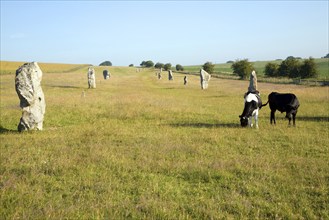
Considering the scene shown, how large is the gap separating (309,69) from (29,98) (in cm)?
6255

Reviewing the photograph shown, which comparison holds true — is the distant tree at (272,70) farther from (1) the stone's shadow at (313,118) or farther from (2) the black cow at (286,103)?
(2) the black cow at (286,103)

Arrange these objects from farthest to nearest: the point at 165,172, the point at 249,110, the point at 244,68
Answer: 1. the point at 244,68
2. the point at 249,110
3. the point at 165,172

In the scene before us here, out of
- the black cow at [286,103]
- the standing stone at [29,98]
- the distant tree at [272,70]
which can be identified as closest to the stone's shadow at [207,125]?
the black cow at [286,103]

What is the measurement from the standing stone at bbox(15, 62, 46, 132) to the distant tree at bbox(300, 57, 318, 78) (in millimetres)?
61554

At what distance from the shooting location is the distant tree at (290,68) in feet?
220

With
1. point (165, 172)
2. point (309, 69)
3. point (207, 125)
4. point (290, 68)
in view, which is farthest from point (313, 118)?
point (290, 68)

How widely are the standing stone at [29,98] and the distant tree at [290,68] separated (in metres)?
63.2

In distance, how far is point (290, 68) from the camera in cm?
6900

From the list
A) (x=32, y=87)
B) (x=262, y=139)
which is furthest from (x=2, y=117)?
(x=262, y=139)

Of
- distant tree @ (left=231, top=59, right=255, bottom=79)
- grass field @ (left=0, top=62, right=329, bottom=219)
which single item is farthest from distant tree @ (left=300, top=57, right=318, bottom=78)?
grass field @ (left=0, top=62, right=329, bottom=219)

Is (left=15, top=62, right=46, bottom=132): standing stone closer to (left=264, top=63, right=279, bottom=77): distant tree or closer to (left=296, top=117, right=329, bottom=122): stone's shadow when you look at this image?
(left=296, top=117, right=329, bottom=122): stone's shadow

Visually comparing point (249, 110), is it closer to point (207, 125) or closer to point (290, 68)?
point (207, 125)

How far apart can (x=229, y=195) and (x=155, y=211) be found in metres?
2.04

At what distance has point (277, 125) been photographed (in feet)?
54.9
